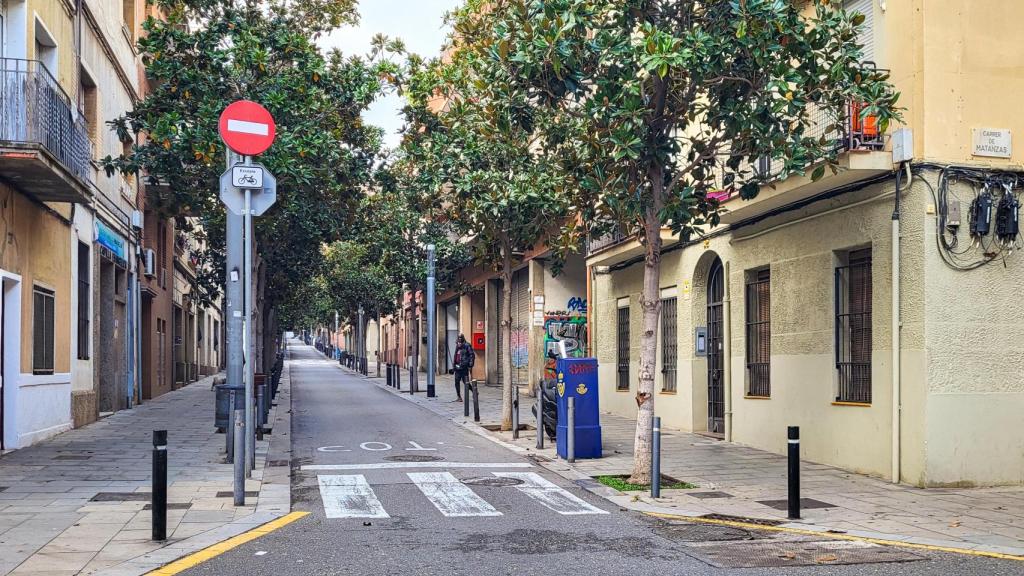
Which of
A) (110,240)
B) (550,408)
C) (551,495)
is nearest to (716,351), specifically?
(550,408)

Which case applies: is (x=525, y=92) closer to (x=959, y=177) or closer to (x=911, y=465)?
(x=959, y=177)

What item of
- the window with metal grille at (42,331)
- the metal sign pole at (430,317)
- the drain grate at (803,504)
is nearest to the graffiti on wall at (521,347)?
the metal sign pole at (430,317)

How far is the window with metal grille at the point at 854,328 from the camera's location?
12969 millimetres

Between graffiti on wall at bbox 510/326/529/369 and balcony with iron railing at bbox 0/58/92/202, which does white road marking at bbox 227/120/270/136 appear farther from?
graffiti on wall at bbox 510/326/529/369

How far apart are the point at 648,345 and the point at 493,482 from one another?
97.9 inches

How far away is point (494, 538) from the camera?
8352 mm

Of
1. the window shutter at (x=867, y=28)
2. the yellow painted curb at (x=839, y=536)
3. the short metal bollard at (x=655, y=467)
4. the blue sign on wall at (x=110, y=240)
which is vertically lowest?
the yellow painted curb at (x=839, y=536)

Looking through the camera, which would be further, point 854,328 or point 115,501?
point 854,328

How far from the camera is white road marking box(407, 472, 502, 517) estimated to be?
383 inches

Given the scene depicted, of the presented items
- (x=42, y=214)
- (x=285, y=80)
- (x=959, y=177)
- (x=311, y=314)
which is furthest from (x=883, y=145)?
(x=311, y=314)

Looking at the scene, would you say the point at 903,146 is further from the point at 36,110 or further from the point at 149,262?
the point at 149,262

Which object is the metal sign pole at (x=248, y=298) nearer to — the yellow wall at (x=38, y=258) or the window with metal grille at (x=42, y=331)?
the yellow wall at (x=38, y=258)

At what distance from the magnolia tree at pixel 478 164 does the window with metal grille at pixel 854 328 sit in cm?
434

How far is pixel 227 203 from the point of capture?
10.6 metres
